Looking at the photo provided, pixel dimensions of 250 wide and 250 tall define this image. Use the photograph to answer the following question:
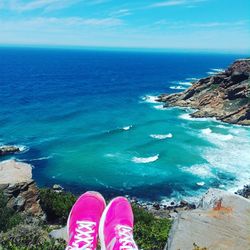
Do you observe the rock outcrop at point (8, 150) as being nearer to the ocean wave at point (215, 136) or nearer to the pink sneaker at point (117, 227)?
the ocean wave at point (215, 136)

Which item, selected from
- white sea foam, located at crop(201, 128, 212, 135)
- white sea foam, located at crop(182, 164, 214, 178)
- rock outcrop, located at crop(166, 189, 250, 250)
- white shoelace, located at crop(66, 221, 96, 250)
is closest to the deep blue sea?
white sea foam, located at crop(201, 128, 212, 135)

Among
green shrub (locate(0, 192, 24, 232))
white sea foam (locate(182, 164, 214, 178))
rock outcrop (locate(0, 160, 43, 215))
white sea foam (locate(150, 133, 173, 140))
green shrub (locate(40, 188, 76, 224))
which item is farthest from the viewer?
white sea foam (locate(150, 133, 173, 140))

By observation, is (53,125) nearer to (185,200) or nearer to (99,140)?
(99,140)

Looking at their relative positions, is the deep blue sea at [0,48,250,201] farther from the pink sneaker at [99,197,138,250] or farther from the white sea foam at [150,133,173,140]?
the pink sneaker at [99,197,138,250]

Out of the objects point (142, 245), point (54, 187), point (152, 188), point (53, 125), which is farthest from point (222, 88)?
point (142, 245)

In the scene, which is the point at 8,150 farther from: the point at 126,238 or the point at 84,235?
the point at 126,238

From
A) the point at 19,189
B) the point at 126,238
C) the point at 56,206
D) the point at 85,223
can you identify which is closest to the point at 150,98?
the point at 56,206
